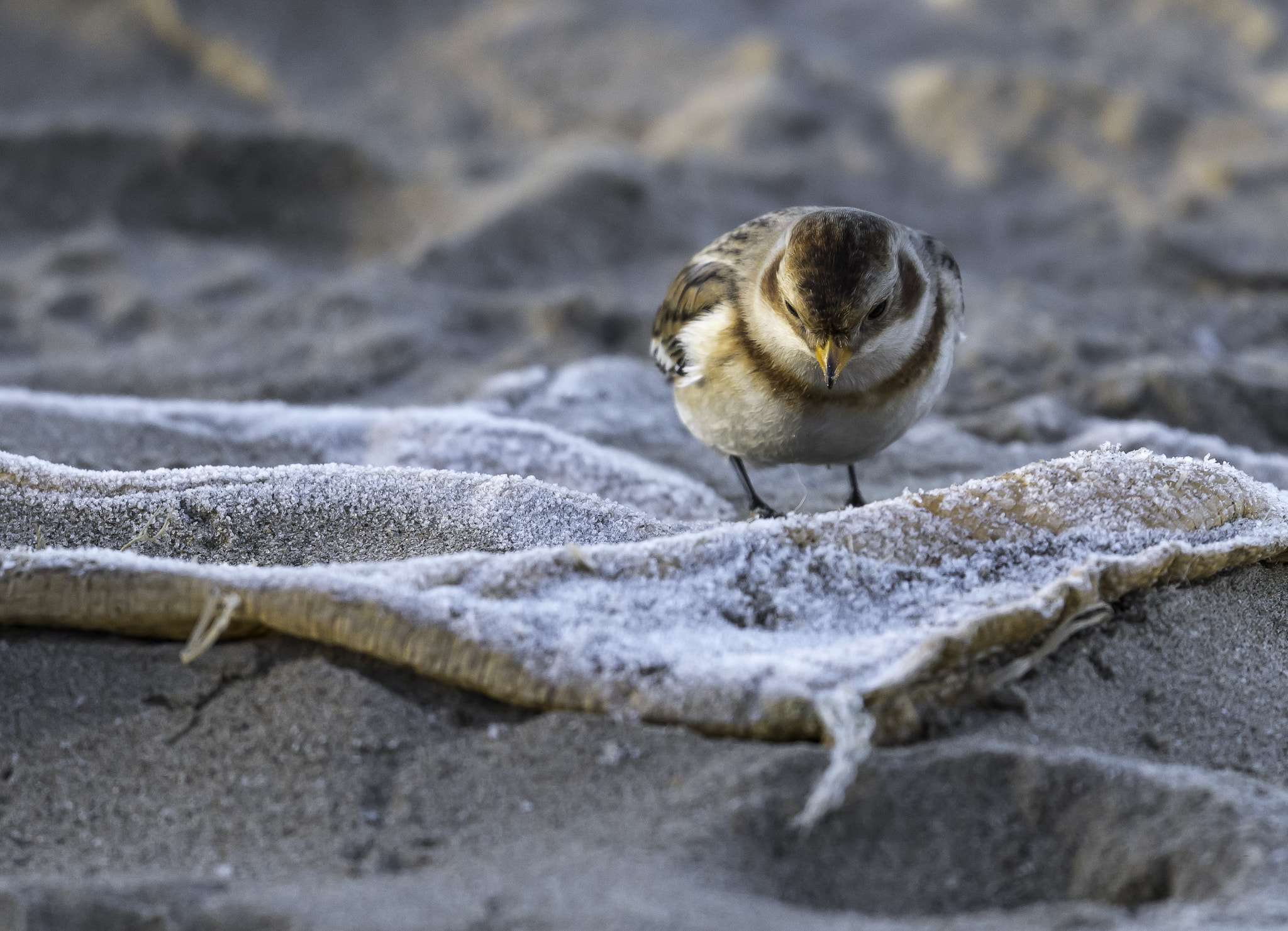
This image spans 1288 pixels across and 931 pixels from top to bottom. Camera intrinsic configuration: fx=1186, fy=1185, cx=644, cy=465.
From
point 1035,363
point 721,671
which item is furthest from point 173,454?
point 1035,363

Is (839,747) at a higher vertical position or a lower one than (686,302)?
higher

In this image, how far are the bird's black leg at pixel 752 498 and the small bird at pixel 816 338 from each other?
0.03 ft

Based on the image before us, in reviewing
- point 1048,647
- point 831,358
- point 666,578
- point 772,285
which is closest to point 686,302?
point 772,285

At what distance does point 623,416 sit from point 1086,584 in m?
2.53

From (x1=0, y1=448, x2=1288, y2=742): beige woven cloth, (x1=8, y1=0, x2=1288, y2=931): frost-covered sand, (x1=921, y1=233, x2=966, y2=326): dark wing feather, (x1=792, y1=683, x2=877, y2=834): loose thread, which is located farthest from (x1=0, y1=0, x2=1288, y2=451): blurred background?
(x1=792, y1=683, x2=877, y2=834): loose thread

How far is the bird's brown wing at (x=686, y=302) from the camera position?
142 inches

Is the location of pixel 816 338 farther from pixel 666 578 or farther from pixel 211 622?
pixel 211 622

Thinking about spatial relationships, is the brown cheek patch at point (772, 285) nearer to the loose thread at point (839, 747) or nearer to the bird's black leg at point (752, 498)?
the bird's black leg at point (752, 498)

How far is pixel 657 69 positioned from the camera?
27.8ft

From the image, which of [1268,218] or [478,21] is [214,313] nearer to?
[478,21]

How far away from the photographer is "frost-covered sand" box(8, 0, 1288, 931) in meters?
1.70

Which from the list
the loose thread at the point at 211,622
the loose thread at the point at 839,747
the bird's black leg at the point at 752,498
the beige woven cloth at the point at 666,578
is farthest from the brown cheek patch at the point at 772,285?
the loose thread at the point at 211,622

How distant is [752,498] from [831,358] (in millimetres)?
873

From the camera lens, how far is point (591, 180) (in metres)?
6.56
